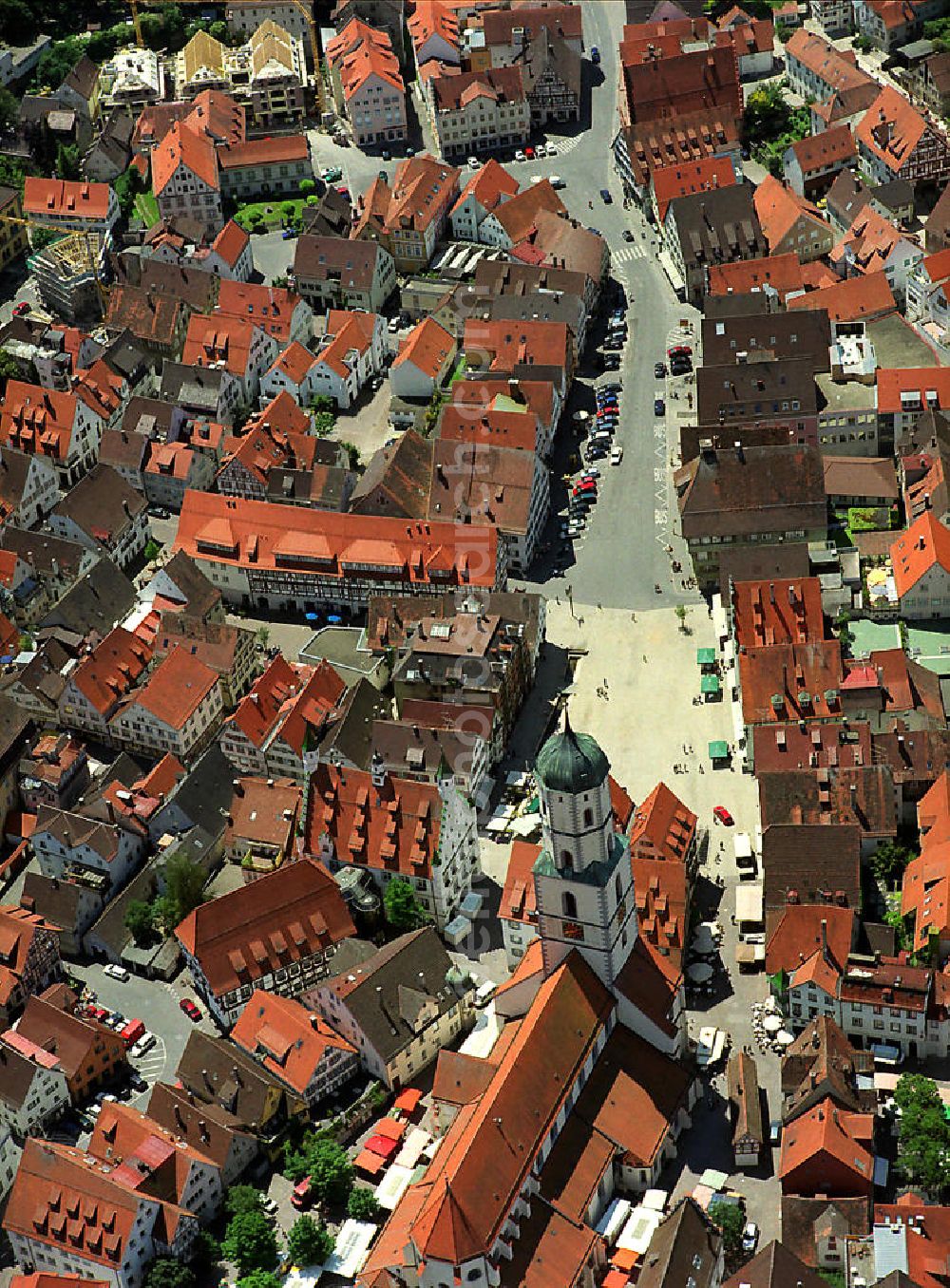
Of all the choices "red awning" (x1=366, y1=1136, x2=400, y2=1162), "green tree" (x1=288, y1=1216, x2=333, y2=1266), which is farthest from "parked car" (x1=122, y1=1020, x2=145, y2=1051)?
"green tree" (x1=288, y1=1216, x2=333, y2=1266)

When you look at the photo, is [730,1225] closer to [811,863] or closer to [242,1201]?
[811,863]

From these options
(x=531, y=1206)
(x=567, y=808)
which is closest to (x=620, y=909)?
(x=567, y=808)

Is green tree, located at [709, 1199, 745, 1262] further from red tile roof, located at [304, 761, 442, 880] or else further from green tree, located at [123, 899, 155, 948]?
green tree, located at [123, 899, 155, 948]

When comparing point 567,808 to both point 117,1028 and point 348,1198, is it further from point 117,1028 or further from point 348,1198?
point 117,1028

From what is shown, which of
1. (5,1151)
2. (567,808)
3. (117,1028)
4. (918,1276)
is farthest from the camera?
(117,1028)

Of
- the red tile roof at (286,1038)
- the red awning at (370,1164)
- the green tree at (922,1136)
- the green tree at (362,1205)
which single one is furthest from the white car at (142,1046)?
the green tree at (922,1136)

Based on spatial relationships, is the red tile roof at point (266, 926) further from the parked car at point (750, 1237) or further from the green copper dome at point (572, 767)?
the parked car at point (750, 1237)
